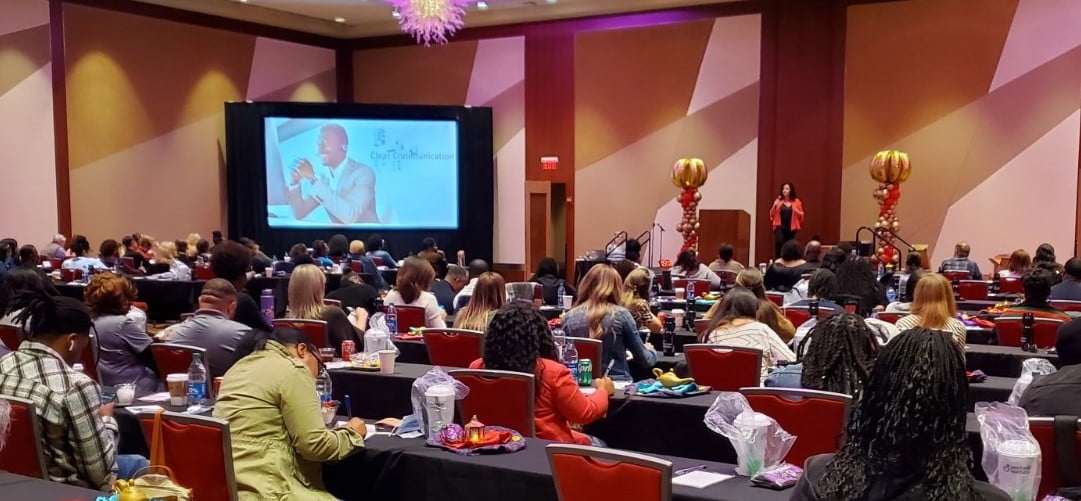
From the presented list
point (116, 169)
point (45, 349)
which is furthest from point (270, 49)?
point (45, 349)

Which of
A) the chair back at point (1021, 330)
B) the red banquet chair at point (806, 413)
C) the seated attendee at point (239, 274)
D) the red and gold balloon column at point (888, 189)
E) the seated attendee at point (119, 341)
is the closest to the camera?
the red banquet chair at point (806, 413)

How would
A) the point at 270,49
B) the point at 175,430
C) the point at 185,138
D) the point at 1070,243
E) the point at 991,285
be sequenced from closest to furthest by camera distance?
the point at 175,430 < the point at 991,285 < the point at 1070,243 < the point at 185,138 < the point at 270,49

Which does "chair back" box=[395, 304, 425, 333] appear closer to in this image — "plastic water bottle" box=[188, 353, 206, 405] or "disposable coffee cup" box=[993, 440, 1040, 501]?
"plastic water bottle" box=[188, 353, 206, 405]

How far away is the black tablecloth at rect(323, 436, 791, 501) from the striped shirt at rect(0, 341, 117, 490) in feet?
2.67

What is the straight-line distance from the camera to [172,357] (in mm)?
4602

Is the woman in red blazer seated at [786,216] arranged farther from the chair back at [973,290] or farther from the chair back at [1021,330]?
the chair back at [1021,330]

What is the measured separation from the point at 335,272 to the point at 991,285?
755cm

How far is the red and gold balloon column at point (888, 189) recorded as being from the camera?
1316 centimetres

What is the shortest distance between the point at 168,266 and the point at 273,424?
937cm

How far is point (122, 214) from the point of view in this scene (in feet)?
49.9

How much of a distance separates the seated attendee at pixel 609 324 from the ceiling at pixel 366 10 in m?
10.9

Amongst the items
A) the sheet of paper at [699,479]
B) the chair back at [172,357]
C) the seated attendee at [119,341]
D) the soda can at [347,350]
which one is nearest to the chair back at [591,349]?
the soda can at [347,350]

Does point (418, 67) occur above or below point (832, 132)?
above

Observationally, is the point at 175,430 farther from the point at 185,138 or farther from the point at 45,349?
the point at 185,138
